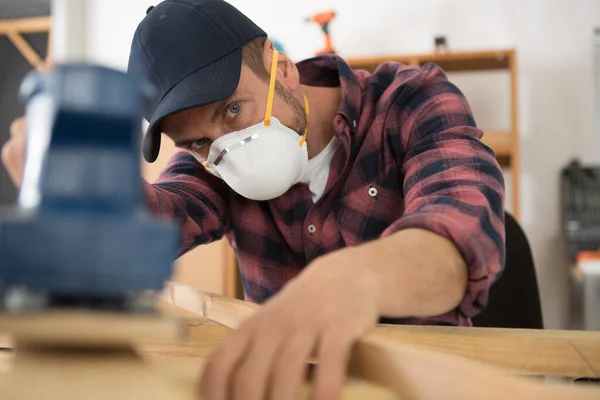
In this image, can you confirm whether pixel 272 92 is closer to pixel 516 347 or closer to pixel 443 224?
pixel 443 224

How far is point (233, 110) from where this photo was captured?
88 centimetres

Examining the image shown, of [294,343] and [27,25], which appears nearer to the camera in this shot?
[294,343]

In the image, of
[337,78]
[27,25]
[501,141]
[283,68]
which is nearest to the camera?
[283,68]

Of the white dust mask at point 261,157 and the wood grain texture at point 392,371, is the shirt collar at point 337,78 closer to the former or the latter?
the white dust mask at point 261,157

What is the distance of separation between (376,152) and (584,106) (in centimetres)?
236

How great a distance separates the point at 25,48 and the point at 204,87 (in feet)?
11.0

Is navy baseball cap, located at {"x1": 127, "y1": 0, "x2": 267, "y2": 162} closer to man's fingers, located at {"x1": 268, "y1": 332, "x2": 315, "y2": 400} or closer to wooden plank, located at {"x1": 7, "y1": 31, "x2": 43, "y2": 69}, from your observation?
man's fingers, located at {"x1": 268, "y1": 332, "x2": 315, "y2": 400}

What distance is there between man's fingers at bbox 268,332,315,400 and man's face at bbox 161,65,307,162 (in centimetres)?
59

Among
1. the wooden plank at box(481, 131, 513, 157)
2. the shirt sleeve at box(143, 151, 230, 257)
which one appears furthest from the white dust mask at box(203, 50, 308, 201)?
the wooden plank at box(481, 131, 513, 157)

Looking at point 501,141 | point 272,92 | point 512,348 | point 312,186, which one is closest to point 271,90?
point 272,92

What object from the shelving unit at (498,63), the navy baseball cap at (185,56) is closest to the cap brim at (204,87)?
the navy baseball cap at (185,56)

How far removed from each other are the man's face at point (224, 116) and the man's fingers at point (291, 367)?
587 millimetres

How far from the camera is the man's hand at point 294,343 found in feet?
0.99

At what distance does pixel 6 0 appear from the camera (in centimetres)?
352
